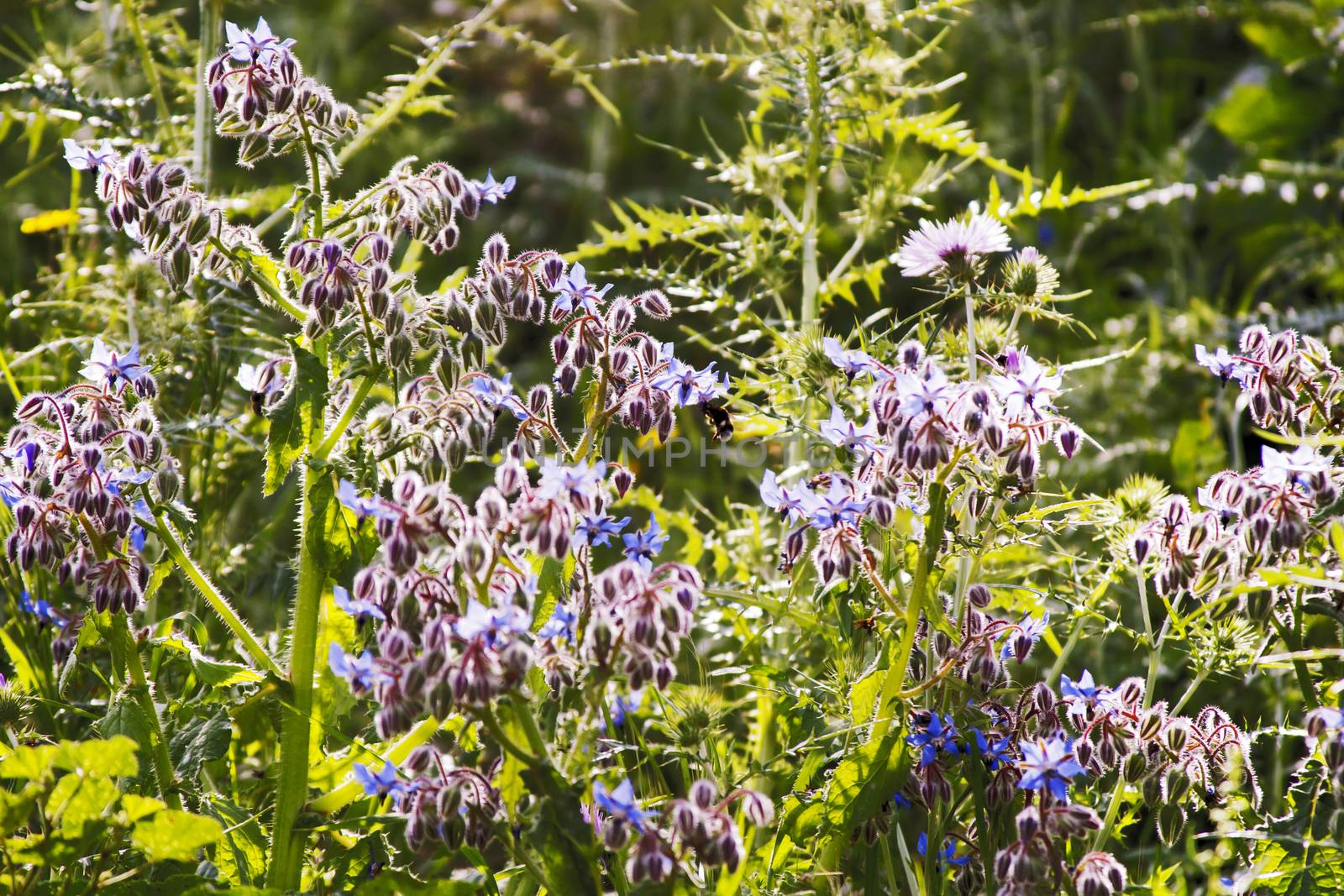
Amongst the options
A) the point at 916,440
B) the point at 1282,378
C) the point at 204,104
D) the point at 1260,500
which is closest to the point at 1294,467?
the point at 1260,500

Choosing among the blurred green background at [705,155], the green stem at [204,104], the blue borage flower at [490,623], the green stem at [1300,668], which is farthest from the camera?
the blurred green background at [705,155]

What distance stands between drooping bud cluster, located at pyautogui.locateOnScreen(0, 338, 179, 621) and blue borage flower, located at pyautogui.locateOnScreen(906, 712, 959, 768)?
3.13ft

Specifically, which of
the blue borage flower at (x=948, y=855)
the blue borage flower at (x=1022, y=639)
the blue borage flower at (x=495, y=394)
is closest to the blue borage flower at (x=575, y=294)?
the blue borage flower at (x=495, y=394)

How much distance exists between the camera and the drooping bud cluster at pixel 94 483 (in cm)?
154

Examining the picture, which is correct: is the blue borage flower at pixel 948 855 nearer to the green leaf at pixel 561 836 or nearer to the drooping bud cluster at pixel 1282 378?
the green leaf at pixel 561 836

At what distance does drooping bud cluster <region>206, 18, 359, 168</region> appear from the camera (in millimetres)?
1561

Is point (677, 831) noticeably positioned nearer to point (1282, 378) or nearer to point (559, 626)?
point (559, 626)

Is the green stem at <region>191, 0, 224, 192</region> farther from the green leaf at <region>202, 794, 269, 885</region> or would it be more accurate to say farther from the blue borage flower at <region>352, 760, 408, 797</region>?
the blue borage flower at <region>352, 760, 408, 797</region>

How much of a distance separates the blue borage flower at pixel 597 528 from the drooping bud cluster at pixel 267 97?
594 millimetres

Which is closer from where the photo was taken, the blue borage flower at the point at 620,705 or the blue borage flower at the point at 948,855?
the blue borage flower at the point at 620,705

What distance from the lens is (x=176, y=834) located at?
1.40 meters

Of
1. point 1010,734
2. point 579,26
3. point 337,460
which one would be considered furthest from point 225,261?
point 579,26

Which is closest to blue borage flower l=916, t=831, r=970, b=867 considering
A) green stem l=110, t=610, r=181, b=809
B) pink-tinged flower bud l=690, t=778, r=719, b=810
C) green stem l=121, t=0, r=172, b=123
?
pink-tinged flower bud l=690, t=778, r=719, b=810

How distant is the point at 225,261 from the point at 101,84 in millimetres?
3142
